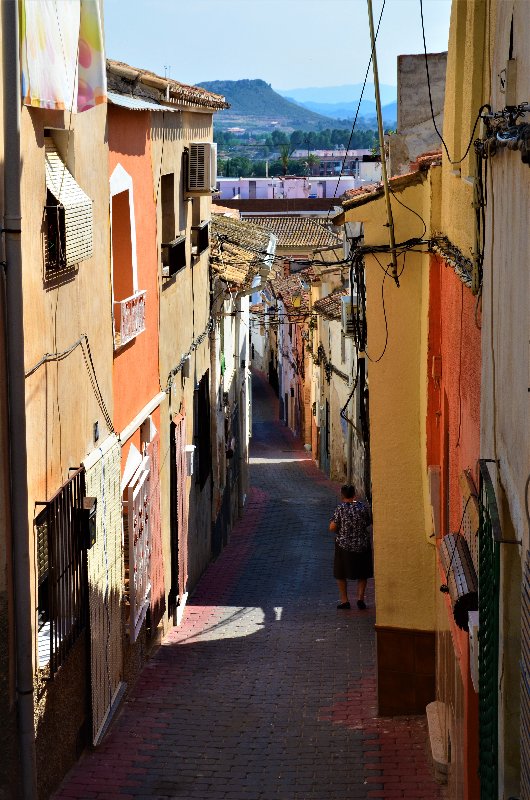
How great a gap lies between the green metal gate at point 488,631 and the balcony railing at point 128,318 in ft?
17.2

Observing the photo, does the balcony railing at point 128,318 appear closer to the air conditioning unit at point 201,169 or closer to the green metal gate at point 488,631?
the air conditioning unit at point 201,169

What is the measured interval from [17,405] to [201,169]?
31.9ft

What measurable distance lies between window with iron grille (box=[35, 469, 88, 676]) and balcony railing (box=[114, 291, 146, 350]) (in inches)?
84.9

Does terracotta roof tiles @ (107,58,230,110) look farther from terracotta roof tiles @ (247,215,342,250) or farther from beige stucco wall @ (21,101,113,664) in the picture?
terracotta roof tiles @ (247,215,342,250)

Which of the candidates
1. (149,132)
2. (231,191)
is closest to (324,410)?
(149,132)

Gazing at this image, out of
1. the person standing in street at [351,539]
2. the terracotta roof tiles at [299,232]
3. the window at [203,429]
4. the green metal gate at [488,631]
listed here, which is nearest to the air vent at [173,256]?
the window at [203,429]

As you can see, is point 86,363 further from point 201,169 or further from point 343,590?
point 201,169

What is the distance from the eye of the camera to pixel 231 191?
116 m

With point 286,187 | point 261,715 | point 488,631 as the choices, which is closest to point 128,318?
point 261,715

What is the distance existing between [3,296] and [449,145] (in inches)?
147

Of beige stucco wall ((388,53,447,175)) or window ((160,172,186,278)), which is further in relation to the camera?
beige stucco wall ((388,53,447,175))

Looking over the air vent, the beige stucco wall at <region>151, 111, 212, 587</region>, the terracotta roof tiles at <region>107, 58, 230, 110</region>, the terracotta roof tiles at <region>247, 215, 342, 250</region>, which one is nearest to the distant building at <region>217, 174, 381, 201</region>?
the terracotta roof tiles at <region>247, 215, 342, 250</region>

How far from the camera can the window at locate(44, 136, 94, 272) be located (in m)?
8.30

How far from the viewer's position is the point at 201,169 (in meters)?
16.5
